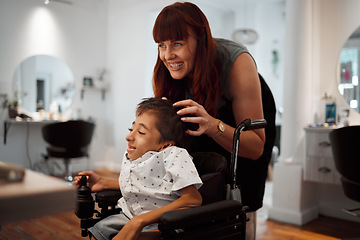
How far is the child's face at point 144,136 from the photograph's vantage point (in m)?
1.15

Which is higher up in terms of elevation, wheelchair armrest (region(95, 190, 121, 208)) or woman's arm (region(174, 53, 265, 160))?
woman's arm (region(174, 53, 265, 160))

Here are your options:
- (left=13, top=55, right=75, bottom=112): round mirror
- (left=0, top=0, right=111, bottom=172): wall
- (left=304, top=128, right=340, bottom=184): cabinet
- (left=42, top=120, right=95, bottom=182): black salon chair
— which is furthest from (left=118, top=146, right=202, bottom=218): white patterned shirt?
(left=13, top=55, right=75, bottom=112): round mirror

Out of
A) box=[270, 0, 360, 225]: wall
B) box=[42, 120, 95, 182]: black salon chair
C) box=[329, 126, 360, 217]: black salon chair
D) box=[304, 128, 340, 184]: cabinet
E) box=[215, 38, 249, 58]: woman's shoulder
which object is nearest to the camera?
box=[215, 38, 249, 58]: woman's shoulder

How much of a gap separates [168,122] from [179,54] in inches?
9.5

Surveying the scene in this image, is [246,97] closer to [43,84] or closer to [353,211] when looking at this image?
[353,211]

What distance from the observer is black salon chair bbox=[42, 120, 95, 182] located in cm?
414

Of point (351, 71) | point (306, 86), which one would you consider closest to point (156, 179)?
point (306, 86)

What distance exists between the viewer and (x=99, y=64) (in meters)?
5.45

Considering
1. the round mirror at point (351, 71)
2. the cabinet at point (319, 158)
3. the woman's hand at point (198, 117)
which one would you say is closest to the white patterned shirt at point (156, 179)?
the woman's hand at point (198, 117)

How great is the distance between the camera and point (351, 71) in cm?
304

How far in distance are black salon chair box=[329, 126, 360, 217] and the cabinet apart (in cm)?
29

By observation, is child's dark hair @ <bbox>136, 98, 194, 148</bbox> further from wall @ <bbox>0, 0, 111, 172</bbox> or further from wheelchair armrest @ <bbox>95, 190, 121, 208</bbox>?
wall @ <bbox>0, 0, 111, 172</bbox>

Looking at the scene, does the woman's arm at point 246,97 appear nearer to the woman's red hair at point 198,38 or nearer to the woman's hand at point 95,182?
the woman's red hair at point 198,38

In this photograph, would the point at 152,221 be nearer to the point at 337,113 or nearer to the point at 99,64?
the point at 337,113
